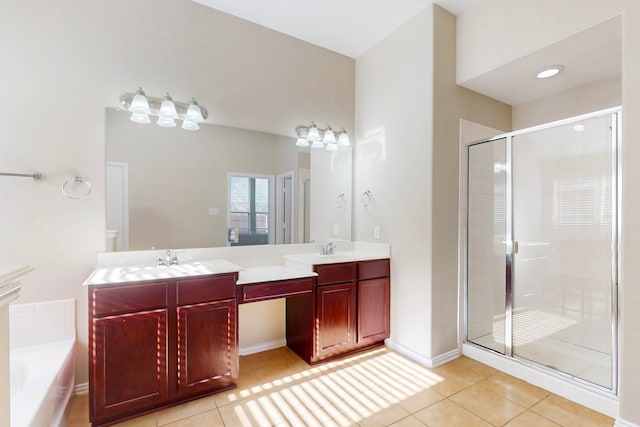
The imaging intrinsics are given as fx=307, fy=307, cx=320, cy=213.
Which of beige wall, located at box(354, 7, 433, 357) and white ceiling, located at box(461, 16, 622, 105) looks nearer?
white ceiling, located at box(461, 16, 622, 105)

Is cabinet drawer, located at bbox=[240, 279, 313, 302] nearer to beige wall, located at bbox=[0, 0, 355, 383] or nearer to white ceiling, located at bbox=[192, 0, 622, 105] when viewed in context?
beige wall, located at bbox=[0, 0, 355, 383]

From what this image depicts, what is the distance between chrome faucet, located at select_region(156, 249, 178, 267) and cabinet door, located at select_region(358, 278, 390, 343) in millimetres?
1579

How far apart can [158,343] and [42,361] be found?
652mm

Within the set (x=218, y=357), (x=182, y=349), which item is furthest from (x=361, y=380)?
(x=182, y=349)

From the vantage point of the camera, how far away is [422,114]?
8.75 ft

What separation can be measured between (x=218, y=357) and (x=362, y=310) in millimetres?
→ 1313

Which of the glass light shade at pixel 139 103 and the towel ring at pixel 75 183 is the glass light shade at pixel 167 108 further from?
the towel ring at pixel 75 183

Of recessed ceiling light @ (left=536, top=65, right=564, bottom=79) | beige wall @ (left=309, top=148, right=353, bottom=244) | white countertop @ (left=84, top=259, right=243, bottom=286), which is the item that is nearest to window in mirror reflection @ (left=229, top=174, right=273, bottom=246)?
white countertop @ (left=84, top=259, right=243, bottom=286)

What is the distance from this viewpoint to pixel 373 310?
2.91 meters

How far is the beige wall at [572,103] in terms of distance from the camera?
2635 millimetres

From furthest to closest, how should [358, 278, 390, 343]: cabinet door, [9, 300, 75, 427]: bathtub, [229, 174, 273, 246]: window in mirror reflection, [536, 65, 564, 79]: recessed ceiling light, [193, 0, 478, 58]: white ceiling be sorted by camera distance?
[358, 278, 390, 343]: cabinet door, [229, 174, 273, 246]: window in mirror reflection, [193, 0, 478, 58]: white ceiling, [536, 65, 564, 79]: recessed ceiling light, [9, 300, 75, 427]: bathtub

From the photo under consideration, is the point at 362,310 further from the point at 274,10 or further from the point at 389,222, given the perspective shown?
the point at 274,10

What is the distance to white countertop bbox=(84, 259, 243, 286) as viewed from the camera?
1.85m

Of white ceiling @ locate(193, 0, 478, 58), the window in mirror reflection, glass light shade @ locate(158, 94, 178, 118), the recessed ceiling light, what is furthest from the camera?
the window in mirror reflection
